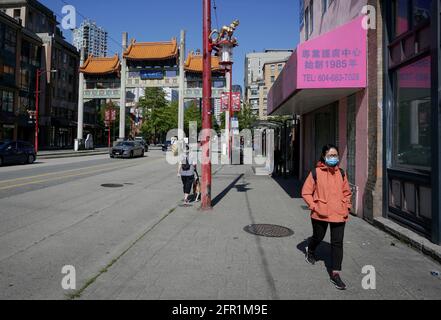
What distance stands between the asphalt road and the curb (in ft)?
15.0

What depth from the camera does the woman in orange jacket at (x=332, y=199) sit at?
4.48m

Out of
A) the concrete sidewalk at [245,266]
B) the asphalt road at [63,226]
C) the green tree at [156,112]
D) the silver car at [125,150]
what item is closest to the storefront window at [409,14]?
the concrete sidewalk at [245,266]

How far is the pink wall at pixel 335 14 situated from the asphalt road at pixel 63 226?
21.9ft

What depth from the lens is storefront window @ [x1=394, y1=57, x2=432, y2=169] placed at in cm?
614

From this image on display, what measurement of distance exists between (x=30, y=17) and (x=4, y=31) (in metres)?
11.8

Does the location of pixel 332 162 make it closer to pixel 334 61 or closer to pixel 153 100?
pixel 334 61

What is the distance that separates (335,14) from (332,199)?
8131 mm

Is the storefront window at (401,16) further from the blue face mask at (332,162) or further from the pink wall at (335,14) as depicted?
the blue face mask at (332,162)

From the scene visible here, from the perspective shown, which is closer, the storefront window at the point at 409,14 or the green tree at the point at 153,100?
the storefront window at the point at 409,14

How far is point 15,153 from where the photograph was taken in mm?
21328

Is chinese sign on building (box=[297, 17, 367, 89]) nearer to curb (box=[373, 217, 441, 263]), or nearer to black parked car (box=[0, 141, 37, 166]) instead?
curb (box=[373, 217, 441, 263])

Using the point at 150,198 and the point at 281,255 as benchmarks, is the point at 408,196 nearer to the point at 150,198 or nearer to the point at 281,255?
the point at 281,255

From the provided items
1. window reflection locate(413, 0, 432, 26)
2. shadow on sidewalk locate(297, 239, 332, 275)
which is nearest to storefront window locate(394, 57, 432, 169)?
window reflection locate(413, 0, 432, 26)

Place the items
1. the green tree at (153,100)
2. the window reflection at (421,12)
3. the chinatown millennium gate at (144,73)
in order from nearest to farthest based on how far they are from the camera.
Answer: the window reflection at (421,12), the chinatown millennium gate at (144,73), the green tree at (153,100)
